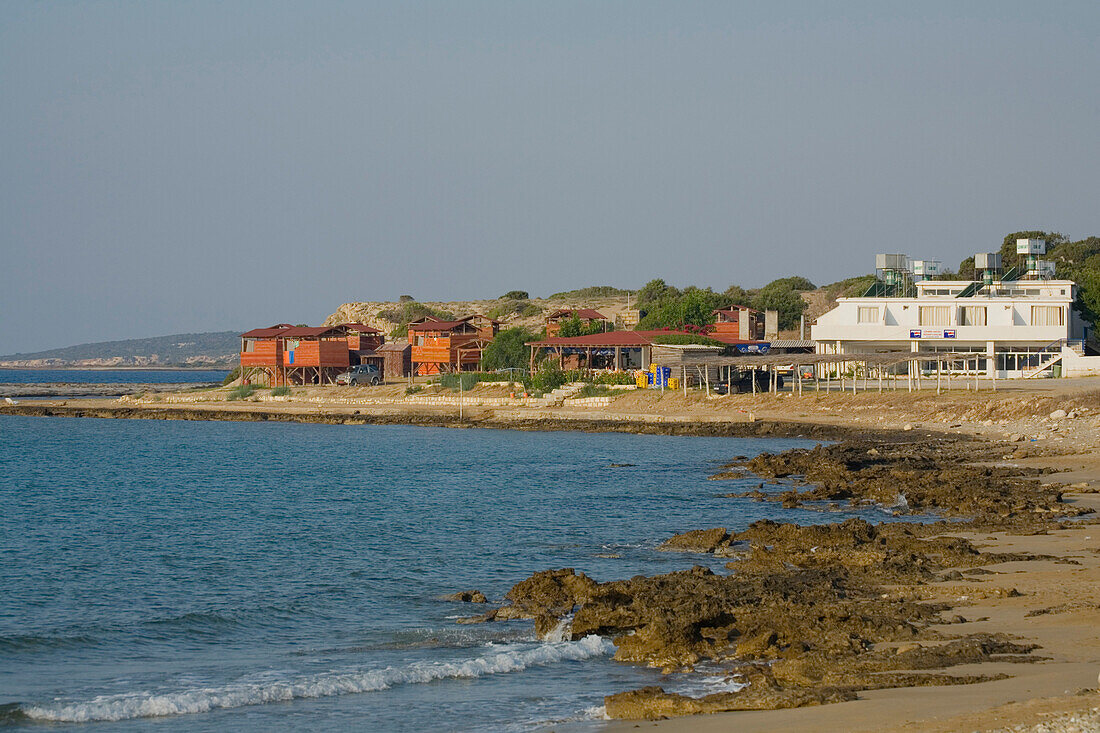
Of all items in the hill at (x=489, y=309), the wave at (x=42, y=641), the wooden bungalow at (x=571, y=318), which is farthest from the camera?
the hill at (x=489, y=309)

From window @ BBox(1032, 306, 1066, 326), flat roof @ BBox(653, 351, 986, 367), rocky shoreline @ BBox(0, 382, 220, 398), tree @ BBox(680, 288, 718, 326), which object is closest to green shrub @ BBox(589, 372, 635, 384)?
flat roof @ BBox(653, 351, 986, 367)

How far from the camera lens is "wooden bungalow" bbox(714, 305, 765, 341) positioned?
90312 mm

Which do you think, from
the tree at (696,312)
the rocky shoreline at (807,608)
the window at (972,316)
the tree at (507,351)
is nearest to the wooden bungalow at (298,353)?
the tree at (507,351)

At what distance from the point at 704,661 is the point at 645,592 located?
9.92 feet

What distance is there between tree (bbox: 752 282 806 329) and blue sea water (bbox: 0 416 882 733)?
67.9 meters

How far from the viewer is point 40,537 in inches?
1110

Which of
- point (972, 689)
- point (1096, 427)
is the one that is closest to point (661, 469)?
point (1096, 427)

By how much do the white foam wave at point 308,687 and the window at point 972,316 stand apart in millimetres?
62434

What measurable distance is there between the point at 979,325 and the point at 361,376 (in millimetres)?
47701

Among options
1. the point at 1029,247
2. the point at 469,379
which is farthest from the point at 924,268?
the point at 469,379

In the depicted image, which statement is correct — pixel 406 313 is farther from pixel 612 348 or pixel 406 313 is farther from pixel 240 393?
pixel 612 348

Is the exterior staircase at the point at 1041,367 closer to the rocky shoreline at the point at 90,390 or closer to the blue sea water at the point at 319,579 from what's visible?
the blue sea water at the point at 319,579

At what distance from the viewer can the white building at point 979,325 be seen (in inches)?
2761

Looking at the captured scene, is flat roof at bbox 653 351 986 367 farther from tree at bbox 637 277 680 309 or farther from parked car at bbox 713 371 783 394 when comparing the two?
tree at bbox 637 277 680 309
